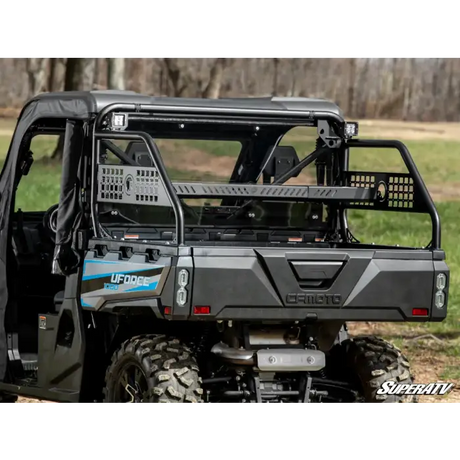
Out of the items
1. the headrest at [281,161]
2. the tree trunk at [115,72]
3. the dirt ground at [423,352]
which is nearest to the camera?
the headrest at [281,161]

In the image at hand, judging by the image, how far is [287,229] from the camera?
364 inches

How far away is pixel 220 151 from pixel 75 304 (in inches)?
77.0

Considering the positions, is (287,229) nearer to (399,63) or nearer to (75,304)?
(75,304)

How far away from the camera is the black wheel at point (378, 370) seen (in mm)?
8242

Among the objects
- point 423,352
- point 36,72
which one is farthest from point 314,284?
point 36,72

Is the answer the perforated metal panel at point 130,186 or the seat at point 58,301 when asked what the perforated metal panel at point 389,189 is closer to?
Answer: the perforated metal panel at point 130,186

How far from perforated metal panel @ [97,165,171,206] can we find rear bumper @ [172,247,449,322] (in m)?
0.54

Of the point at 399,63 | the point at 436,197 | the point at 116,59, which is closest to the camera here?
the point at 436,197

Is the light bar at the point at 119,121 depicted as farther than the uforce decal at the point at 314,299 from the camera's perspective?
Yes

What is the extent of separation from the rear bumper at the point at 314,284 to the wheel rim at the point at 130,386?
0.70 meters

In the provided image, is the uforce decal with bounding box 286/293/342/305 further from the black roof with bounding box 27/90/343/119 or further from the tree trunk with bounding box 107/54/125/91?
the tree trunk with bounding box 107/54/125/91

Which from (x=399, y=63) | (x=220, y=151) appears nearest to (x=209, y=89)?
(x=399, y=63)

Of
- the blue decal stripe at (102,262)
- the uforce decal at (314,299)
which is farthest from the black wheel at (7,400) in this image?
the uforce decal at (314,299)

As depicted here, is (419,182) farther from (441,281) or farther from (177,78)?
(177,78)
